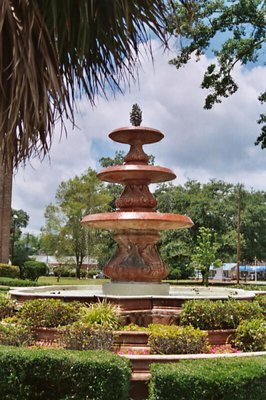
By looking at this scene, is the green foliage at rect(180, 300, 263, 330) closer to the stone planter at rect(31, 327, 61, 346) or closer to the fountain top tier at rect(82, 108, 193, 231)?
the stone planter at rect(31, 327, 61, 346)

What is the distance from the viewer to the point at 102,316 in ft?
29.5

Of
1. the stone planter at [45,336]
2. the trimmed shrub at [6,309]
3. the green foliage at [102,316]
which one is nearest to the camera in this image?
the green foliage at [102,316]

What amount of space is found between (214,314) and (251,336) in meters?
0.89

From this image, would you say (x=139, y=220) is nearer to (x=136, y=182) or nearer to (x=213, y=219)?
(x=136, y=182)

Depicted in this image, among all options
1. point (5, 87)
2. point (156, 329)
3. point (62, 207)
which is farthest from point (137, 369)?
point (62, 207)

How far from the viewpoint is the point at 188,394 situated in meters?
5.72

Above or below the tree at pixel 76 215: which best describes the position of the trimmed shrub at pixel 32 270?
below

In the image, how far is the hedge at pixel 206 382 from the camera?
5707 mm

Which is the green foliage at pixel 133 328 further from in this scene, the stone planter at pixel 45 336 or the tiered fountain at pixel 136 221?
the tiered fountain at pixel 136 221

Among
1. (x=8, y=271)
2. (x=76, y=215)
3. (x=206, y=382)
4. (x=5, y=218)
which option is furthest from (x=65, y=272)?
(x=206, y=382)

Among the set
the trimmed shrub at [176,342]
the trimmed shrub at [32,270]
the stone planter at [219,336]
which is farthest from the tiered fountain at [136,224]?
the trimmed shrub at [32,270]

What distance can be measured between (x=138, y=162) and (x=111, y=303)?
4246 millimetres

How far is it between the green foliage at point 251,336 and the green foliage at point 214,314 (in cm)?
43

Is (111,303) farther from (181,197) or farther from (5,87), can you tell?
(181,197)
